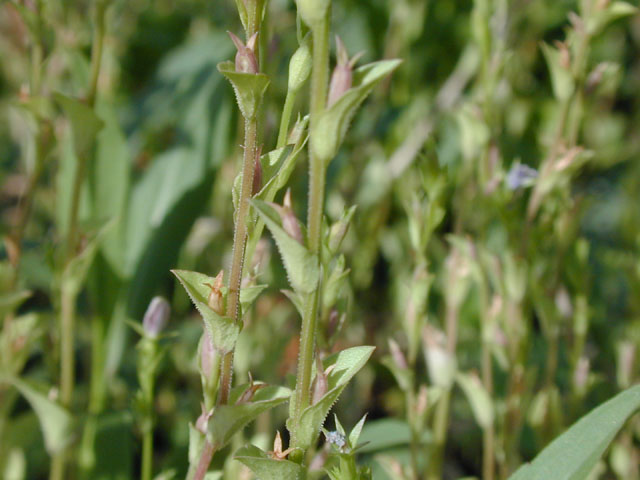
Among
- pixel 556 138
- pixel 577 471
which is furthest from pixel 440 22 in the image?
pixel 577 471

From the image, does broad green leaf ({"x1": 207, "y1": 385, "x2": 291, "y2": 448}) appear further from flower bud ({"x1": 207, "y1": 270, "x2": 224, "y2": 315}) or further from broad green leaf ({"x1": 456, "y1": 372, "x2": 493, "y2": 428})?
broad green leaf ({"x1": 456, "y1": 372, "x2": 493, "y2": 428})

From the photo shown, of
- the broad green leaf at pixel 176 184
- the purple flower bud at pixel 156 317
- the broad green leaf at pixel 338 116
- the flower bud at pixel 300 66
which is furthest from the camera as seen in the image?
the broad green leaf at pixel 176 184

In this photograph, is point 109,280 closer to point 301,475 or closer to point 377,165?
point 377,165

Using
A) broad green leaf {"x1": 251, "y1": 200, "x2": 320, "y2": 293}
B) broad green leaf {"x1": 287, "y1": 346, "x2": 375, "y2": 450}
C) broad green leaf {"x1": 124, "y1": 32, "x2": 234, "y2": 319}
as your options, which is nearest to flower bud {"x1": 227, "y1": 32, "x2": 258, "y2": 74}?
broad green leaf {"x1": 251, "y1": 200, "x2": 320, "y2": 293}

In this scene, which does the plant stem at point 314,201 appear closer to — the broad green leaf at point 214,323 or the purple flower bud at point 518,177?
the broad green leaf at point 214,323

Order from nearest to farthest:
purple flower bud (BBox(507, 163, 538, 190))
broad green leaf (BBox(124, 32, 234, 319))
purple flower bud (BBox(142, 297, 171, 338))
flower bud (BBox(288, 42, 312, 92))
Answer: flower bud (BBox(288, 42, 312, 92)), purple flower bud (BBox(142, 297, 171, 338)), purple flower bud (BBox(507, 163, 538, 190)), broad green leaf (BBox(124, 32, 234, 319))

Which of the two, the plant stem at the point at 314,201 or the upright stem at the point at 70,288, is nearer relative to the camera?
the plant stem at the point at 314,201

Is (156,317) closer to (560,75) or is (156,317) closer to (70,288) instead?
(70,288)

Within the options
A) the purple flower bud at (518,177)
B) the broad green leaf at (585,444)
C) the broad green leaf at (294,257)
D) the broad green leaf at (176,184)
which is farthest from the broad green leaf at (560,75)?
the broad green leaf at (176,184)
